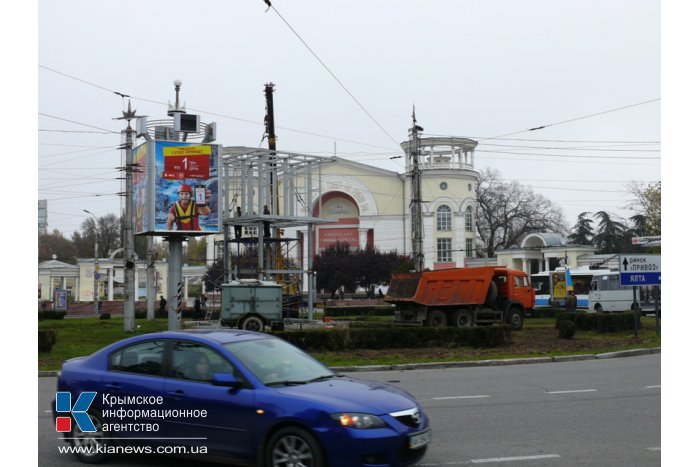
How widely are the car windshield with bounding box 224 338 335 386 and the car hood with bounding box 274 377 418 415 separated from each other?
0.20 metres

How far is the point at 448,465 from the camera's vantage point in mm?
8000

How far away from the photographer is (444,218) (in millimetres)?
91125

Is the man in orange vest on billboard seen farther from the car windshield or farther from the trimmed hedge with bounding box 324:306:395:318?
the car windshield

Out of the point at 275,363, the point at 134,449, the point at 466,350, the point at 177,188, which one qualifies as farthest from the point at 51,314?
the point at 275,363

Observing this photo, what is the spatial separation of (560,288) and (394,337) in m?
36.0

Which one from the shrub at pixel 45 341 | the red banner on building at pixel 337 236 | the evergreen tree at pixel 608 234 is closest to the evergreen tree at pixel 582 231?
the evergreen tree at pixel 608 234

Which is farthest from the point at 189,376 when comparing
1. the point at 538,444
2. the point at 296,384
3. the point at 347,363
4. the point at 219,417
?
the point at 347,363

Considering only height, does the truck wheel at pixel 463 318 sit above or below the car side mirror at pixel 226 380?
below

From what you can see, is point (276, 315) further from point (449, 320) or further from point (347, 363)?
point (347, 363)

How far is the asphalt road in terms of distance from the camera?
8406 millimetres

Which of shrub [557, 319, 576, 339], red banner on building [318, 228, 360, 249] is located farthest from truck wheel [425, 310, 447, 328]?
red banner on building [318, 228, 360, 249]

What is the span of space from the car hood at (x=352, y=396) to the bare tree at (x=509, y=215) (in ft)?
302

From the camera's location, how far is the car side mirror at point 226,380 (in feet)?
24.6

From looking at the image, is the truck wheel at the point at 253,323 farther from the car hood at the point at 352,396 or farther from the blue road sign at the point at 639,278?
the car hood at the point at 352,396
